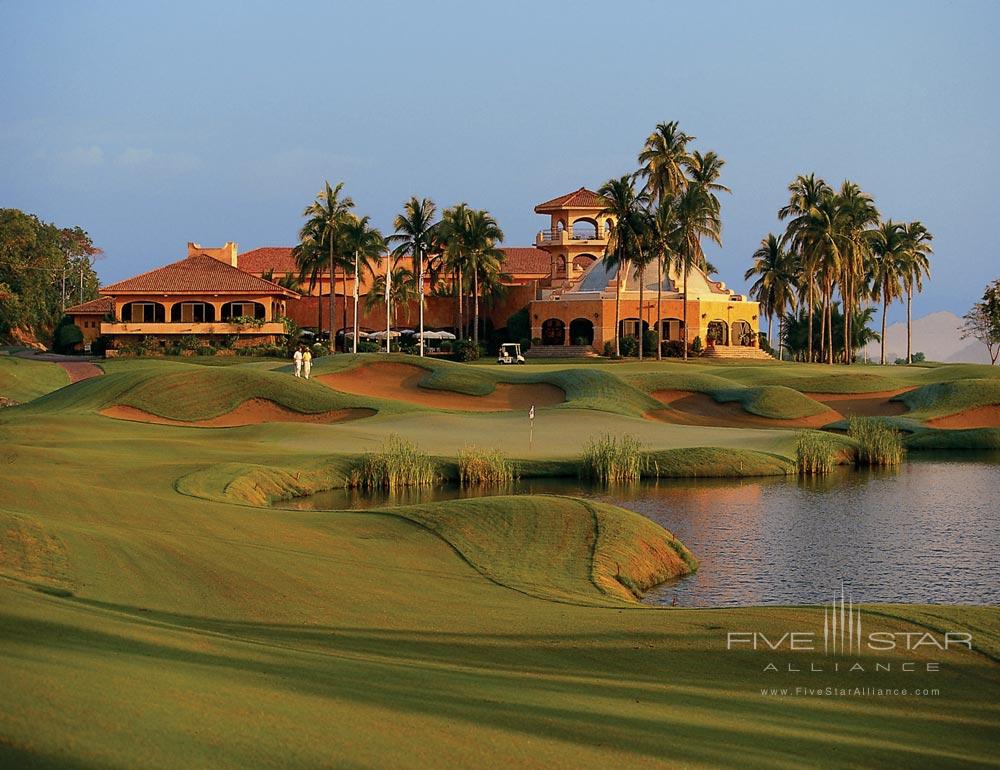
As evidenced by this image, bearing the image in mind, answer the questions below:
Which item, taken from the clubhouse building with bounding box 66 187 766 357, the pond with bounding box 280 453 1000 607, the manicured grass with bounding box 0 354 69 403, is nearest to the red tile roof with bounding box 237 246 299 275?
the clubhouse building with bounding box 66 187 766 357

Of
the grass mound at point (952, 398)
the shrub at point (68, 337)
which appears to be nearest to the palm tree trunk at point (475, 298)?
the shrub at point (68, 337)

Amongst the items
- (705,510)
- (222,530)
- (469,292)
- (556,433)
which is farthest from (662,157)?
(222,530)

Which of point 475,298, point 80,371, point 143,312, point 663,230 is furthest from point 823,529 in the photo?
point 143,312

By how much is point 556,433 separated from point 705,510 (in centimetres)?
1290

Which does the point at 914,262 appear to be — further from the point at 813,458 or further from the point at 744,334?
the point at 813,458

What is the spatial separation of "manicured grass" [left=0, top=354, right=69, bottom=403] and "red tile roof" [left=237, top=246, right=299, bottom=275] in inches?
1638

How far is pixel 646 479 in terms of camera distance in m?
29.5

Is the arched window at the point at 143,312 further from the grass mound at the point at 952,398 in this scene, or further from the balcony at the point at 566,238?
the grass mound at the point at 952,398

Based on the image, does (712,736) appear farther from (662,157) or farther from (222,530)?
(662,157)

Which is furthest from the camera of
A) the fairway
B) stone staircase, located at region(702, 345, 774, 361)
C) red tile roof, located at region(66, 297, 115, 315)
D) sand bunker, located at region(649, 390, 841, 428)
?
red tile roof, located at region(66, 297, 115, 315)

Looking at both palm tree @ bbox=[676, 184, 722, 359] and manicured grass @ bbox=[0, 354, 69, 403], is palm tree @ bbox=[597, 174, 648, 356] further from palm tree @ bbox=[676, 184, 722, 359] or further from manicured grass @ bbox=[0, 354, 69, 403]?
manicured grass @ bbox=[0, 354, 69, 403]

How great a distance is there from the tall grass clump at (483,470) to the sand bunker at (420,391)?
623 inches

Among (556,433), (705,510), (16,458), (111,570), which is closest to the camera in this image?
(111,570)

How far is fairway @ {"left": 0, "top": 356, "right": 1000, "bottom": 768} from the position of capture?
643cm
